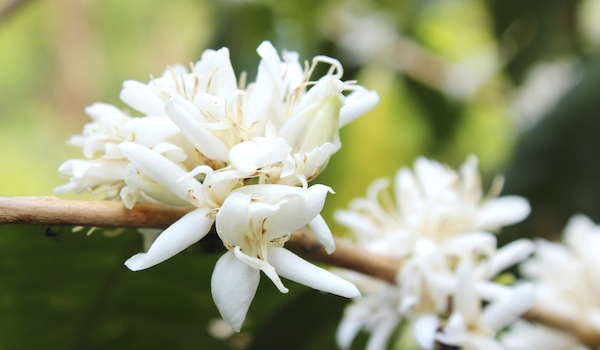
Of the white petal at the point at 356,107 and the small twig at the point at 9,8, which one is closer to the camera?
the white petal at the point at 356,107

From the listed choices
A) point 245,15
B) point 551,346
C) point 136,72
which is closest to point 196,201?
point 551,346

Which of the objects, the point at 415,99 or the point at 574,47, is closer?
the point at 574,47

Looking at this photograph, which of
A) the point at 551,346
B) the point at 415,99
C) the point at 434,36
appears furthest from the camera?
the point at 434,36

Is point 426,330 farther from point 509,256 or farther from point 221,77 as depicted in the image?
point 221,77

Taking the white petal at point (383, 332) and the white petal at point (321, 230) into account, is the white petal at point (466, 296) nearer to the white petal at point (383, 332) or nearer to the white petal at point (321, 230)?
the white petal at point (383, 332)

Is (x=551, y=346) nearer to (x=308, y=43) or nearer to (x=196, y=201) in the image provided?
(x=196, y=201)

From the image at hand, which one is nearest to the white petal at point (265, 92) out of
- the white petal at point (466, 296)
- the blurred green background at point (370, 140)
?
the blurred green background at point (370, 140)
